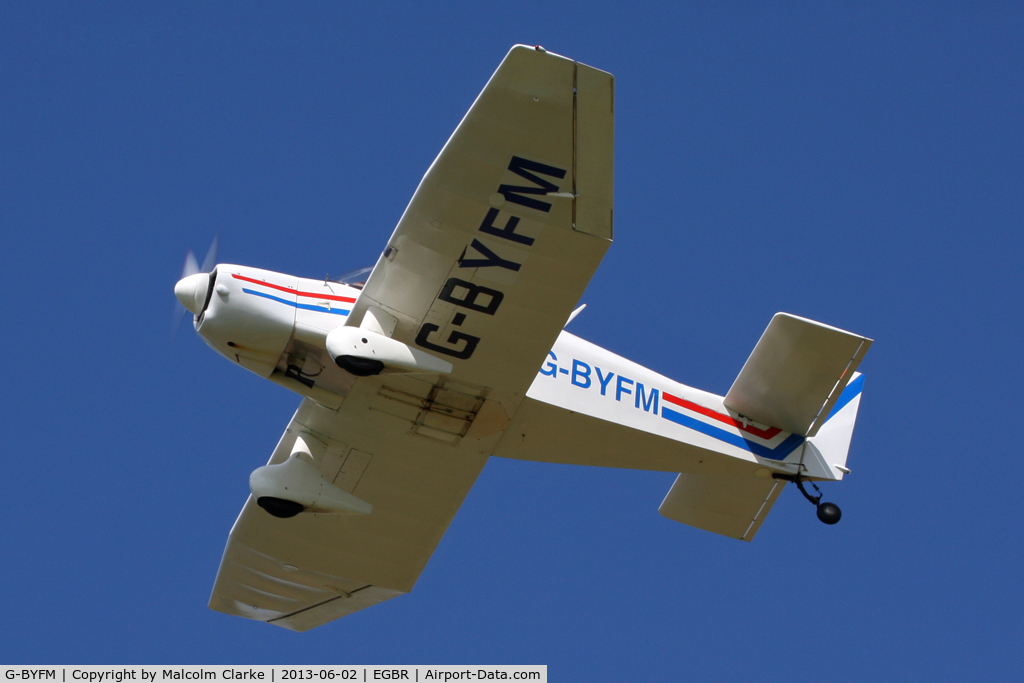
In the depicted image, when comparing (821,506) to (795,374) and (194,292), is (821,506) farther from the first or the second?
(194,292)

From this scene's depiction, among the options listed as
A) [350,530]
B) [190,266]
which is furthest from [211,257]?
[350,530]

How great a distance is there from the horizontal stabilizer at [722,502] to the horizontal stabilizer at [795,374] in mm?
1015

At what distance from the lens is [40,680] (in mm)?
10438

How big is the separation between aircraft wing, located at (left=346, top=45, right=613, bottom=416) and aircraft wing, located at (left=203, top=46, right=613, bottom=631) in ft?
0.04

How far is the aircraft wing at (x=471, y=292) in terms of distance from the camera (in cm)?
860

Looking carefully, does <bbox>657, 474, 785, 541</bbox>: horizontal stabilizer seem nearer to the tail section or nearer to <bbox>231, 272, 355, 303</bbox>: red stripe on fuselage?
the tail section

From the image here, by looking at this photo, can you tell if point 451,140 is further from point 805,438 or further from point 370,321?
point 805,438

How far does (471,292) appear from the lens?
31.1ft

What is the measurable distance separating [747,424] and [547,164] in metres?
4.03

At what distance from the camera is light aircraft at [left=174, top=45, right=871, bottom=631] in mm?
8852
